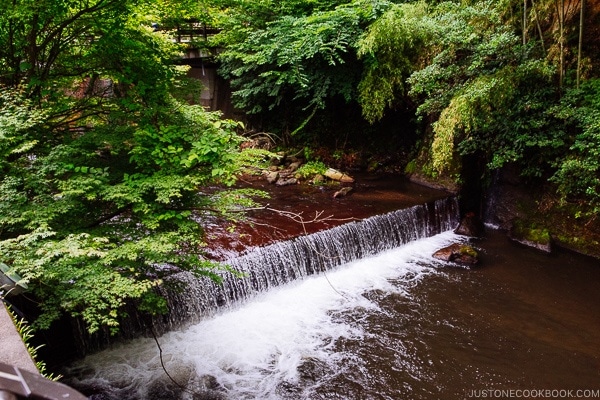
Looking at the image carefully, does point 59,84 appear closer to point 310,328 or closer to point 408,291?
point 310,328

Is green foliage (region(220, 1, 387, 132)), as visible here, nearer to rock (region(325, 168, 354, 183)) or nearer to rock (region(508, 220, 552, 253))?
rock (region(325, 168, 354, 183))

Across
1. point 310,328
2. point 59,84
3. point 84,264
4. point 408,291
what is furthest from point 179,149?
point 408,291

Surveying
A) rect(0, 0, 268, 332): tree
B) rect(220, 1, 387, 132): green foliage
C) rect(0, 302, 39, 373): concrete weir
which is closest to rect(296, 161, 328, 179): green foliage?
rect(220, 1, 387, 132): green foliage

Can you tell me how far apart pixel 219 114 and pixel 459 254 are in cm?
636

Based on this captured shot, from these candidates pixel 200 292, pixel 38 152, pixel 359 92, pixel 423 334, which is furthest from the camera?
pixel 359 92

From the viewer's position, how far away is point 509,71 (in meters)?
→ 8.05

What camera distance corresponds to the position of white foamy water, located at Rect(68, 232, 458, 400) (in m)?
5.11

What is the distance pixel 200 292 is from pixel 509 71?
7.82 meters

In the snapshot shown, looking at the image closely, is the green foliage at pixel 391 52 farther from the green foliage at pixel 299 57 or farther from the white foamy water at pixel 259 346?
the white foamy water at pixel 259 346

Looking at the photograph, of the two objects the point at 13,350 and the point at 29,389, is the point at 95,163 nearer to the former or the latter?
the point at 13,350

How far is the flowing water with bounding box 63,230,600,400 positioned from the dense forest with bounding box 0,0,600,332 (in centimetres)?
102

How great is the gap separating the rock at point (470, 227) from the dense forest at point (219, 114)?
1.25 m

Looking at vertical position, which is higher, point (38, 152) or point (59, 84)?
point (59, 84)

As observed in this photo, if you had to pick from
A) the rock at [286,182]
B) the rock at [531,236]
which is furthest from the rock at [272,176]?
the rock at [531,236]
